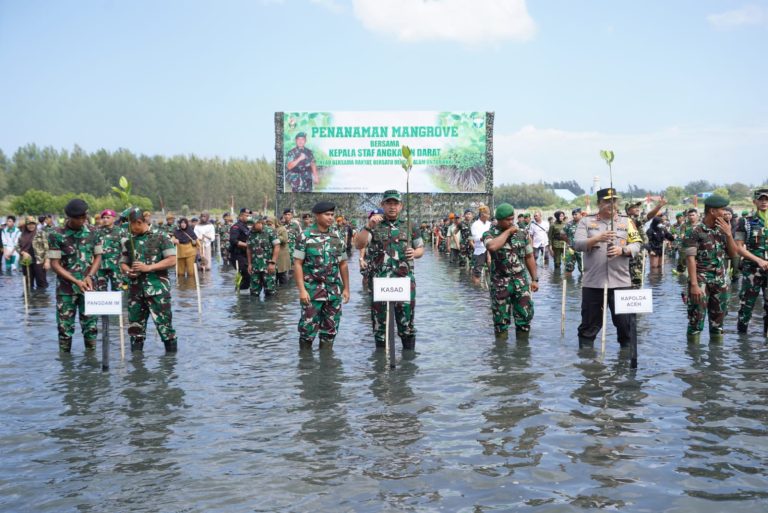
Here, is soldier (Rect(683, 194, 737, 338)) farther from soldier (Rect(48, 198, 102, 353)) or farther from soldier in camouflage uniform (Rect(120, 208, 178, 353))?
soldier (Rect(48, 198, 102, 353))

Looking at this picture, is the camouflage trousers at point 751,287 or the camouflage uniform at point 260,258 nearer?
the camouflage trousers at point 751,287

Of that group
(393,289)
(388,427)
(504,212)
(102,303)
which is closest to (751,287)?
(504,212)

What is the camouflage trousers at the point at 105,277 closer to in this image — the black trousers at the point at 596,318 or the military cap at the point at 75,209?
the military cap at the point at 75,209

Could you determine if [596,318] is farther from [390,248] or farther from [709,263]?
[390,248]

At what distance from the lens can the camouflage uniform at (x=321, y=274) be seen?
848cm

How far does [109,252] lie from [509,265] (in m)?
5.52

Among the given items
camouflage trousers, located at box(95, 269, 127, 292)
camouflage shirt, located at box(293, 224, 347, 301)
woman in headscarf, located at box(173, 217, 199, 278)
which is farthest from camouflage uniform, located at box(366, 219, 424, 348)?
woman in headscarf, located at box(173, 217, 199, 278)

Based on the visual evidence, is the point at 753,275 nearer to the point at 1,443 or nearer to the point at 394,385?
the point at 394,385

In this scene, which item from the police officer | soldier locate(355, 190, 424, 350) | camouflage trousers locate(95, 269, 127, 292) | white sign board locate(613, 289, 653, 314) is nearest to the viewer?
white sign board locate(613, 289, 653, 314)

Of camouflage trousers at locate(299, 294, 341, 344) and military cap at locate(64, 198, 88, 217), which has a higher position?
military cap at locate(64, 198, 88, 217)

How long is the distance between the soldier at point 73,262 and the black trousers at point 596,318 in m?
6.05

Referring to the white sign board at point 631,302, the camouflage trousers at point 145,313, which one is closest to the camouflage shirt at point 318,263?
the camouflage trousers at point 145,313

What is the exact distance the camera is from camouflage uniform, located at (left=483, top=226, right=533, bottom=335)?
923cm

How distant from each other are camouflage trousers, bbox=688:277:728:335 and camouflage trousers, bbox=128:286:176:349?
6320 millimetres
